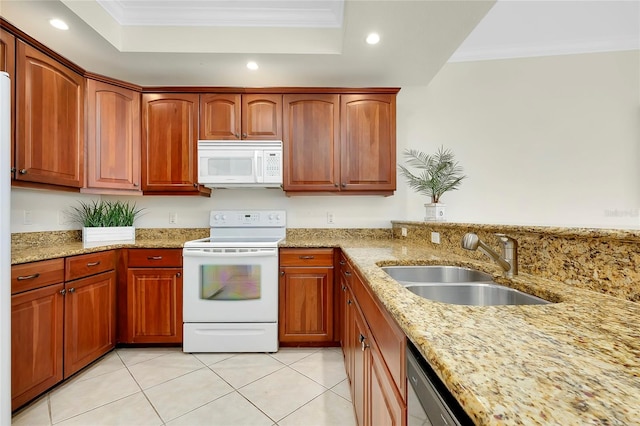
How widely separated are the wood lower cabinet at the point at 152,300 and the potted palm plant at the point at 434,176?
2099 millimetres

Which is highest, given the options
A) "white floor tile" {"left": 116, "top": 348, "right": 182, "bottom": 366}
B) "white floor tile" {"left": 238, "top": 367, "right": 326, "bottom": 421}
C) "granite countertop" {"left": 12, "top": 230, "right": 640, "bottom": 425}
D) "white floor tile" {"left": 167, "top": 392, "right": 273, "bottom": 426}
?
"granite countertop" {"left": 12, "top": 230, "right": 640, "bottom": 425}

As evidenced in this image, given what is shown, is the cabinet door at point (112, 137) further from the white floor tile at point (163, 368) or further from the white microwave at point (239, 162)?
the white floor tile at point (163, 368)

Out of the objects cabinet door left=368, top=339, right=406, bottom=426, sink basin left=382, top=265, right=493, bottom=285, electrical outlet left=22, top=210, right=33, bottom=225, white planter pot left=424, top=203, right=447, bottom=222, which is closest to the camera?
cabinet door left=368, top=339, right=406, bottom=426

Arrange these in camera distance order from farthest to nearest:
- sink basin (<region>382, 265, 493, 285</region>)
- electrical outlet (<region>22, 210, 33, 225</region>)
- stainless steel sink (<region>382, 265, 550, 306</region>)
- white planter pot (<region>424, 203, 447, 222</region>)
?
white planter pot (<region>424, 203, 447, 222</region>), electrical outlet (<region>22, 210, 33, 225</region>), sink basin (<region>382, 265, 493, 285</region>), stainless steel sink (<region>382, 265, 550, 306</region>)

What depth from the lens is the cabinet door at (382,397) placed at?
71 centimetres

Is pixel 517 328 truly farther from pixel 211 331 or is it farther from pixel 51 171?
pixel 51 171

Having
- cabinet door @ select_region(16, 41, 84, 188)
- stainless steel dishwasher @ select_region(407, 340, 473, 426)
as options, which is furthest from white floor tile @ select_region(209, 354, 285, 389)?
cabinet door @ select_region(16, 41, 84, 188)

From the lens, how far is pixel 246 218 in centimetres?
273

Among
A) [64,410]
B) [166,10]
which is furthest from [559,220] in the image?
[64,410]

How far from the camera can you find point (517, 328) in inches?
22.9

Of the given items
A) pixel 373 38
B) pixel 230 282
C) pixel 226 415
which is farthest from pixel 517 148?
pixel 226 415

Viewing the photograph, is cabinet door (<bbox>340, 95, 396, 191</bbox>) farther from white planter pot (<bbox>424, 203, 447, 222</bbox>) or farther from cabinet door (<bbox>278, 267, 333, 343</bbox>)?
cabinet door (<bbox>278, 267, 333, 343</bbox>)

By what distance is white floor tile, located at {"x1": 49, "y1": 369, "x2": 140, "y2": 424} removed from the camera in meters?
1.56

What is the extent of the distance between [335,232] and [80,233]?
93.2 inches
